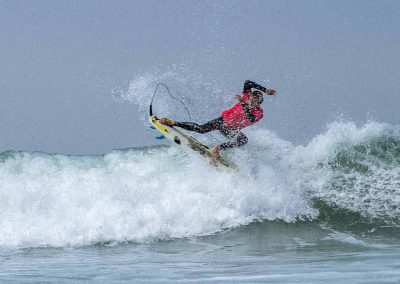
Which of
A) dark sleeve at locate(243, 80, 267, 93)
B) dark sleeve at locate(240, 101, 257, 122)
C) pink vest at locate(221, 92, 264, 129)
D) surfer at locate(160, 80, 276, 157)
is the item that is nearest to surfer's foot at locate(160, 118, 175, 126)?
surfer at locate(160, 80, 276, 157)

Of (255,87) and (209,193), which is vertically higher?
(255,87)

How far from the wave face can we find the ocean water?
0.09ft

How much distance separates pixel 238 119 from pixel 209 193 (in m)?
1.43

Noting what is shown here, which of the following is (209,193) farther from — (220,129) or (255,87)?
(255,87)

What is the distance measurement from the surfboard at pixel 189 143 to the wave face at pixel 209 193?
159mm

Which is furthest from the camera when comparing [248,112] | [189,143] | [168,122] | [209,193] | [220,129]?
[189,143]

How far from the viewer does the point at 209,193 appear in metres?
10.9

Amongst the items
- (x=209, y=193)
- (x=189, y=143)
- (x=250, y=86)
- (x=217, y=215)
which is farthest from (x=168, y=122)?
(x=217, y=215)

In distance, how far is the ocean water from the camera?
627 centimetres

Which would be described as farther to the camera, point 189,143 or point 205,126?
point 189,143

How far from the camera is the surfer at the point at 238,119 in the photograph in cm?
1012

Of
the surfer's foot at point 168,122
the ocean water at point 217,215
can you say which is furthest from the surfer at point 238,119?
the ocean water at point 217,215

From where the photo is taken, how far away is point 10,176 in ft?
47.0

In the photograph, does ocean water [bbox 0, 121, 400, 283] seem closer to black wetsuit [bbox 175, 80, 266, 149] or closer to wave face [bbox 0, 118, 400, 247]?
wave face [bbox 0, 118, 400, 247]
